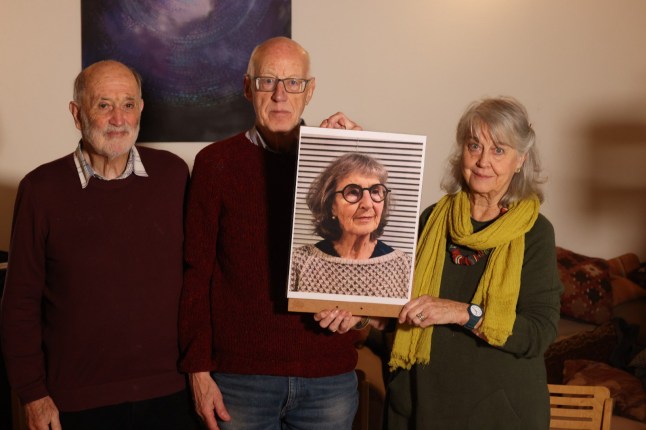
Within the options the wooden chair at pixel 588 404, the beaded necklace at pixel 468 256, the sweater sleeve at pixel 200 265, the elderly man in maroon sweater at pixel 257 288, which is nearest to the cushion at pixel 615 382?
the wooden chair at pixel 588 404

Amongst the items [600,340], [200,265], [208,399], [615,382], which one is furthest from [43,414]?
[600,340]

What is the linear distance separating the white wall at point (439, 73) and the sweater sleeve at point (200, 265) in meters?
1.58

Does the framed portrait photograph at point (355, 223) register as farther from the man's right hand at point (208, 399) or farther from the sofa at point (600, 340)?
the sofa at point (600, 340)

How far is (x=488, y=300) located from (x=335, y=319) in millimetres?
352

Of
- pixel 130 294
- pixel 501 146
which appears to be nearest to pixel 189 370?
pixel 130 294

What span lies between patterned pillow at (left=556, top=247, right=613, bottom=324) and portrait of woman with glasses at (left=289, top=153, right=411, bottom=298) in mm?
1768

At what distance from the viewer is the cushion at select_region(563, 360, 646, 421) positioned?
2.68m

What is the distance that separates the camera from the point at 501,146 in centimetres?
168

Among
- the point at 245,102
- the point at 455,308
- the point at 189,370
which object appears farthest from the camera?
the point at 245,102

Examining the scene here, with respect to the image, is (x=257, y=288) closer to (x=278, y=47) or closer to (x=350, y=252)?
(x=350, y=252)

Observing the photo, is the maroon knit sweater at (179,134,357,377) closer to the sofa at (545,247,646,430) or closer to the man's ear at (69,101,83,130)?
the man's ear at (69,101,83,130)

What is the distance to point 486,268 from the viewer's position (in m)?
1.69

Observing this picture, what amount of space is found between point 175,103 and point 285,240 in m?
1.73

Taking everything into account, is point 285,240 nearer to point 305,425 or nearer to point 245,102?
point 305,425
